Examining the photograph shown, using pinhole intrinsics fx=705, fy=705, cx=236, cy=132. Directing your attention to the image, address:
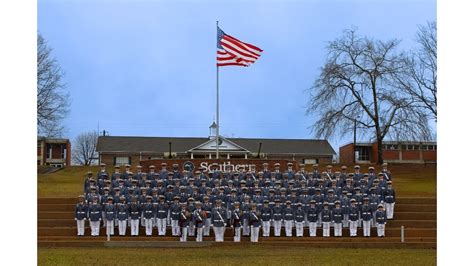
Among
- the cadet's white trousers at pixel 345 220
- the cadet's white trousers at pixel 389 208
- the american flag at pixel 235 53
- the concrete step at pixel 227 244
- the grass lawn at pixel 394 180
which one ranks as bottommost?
the concrete step at pixel 227 244

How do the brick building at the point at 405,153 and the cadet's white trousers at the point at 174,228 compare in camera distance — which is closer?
the cadet's white trousers at the point at 174,228

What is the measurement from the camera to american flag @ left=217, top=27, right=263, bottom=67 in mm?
26922

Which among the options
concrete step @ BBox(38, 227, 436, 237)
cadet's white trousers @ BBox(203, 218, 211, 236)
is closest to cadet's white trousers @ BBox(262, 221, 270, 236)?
concrete step @ BBox(38, 227, 436, 237)

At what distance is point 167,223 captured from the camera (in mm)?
23031

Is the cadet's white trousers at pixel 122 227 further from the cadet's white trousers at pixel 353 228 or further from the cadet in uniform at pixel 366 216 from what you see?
the cadet in uniform at pixel 366 216

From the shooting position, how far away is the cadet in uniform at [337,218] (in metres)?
22.2

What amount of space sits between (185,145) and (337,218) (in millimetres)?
40503

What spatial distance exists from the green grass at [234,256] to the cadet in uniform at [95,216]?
7.97 feet

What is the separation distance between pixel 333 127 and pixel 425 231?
72.3ft

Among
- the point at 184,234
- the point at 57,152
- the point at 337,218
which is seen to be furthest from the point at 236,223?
the point at 57,152

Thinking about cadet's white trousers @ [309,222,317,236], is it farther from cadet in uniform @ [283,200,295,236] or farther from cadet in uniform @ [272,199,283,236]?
cadet in uniform @ [272,199,283,236]

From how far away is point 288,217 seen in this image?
72.8 feet

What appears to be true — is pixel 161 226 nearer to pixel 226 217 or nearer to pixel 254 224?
pixel 226 217

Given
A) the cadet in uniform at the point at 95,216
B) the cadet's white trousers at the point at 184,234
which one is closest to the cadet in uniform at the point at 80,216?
the cadet in uniform at the point at 95,216
